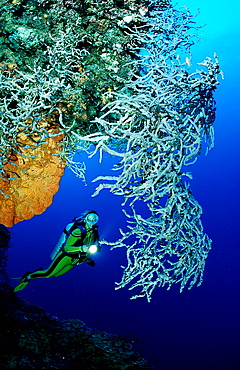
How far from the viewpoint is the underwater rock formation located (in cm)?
465

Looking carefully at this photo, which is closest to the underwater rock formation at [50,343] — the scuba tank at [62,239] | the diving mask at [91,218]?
the scuba tank at [62,239]

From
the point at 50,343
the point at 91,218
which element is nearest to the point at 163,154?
the point at 91,218

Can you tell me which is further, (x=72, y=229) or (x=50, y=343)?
(x=50, y=343)

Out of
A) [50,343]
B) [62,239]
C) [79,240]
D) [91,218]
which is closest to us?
[91,218]

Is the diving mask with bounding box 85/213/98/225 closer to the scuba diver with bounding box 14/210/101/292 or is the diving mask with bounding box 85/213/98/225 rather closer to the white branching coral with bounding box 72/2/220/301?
the scuba diver with bounding box 14/210/101/292

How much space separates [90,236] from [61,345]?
3187 mm

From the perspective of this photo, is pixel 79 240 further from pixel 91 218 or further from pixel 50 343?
pixel 50 343

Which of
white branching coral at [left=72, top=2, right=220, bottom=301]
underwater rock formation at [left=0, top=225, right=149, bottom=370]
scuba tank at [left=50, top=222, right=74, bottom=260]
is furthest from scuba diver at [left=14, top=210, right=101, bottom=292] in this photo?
underwater rock formation at [left=0, top=225, right=149, bottom=370]

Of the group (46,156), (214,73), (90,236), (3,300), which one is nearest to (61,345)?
(3,300)

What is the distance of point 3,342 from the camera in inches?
182

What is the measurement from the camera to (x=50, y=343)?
552 cm

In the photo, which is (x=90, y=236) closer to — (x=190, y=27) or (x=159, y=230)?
(x=159, y=230)

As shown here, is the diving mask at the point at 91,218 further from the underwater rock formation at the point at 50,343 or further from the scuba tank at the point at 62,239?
the underwater rock formation at the point at 50,343

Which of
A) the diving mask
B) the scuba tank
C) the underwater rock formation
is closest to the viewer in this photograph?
the diving mask
